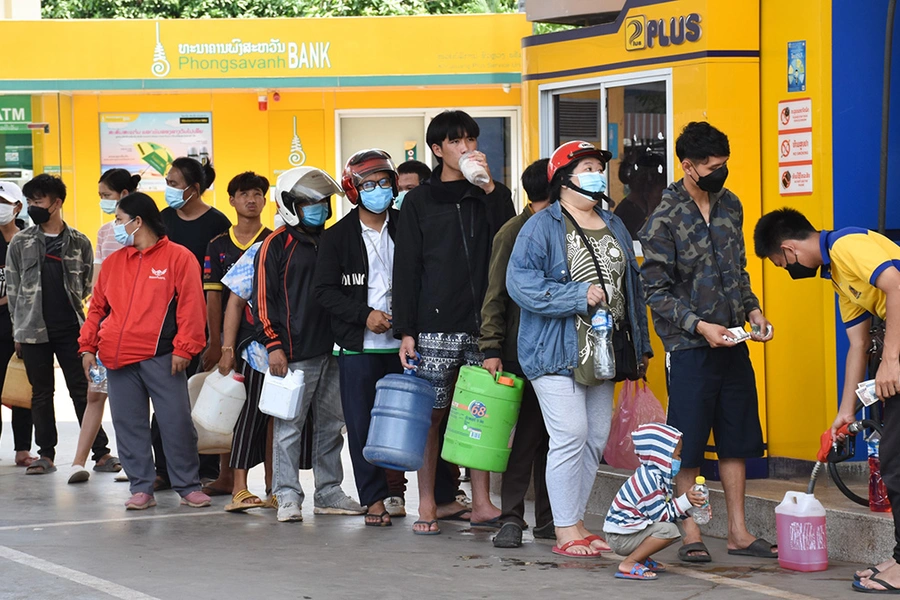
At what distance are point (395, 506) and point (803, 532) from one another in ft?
8.33

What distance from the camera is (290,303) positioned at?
764 cm

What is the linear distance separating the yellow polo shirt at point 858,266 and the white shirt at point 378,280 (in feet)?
7.98

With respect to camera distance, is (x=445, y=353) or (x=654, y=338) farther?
(x=654, y=338)

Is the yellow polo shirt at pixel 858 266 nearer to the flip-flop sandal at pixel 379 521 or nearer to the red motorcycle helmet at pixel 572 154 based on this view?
the red motorcycle helmet at pixel 572 154

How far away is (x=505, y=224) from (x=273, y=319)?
146 cm

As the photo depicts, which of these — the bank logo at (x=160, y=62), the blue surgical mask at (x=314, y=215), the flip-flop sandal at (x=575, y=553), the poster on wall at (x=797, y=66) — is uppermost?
the bank logo at (x=160, y=62)

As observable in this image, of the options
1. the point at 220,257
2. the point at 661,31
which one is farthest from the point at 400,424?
the point at 661,31

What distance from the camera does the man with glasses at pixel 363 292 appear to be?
736 cm

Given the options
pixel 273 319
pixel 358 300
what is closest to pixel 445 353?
pixel 358 300

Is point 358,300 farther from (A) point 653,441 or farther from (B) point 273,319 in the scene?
(A) point 653,441

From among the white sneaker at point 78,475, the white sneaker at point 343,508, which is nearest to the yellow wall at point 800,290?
the white sneaker at point 343,508

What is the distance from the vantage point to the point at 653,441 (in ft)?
19.5

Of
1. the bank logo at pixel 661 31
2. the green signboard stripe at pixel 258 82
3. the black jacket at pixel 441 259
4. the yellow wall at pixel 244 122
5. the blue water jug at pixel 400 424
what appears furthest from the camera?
the yellow wall at pixel 244 122

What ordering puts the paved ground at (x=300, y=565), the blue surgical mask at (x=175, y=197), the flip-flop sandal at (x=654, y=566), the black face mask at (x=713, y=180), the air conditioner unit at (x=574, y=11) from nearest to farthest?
the paved ground at (x=300, y=565)
the flip-flop sandal at (x=654, y=566)
the black face mask at (x=713, y=180)
the air conditioner unit at (x=574, y=11)
the blue surgical mask at (x=175, y=197)
